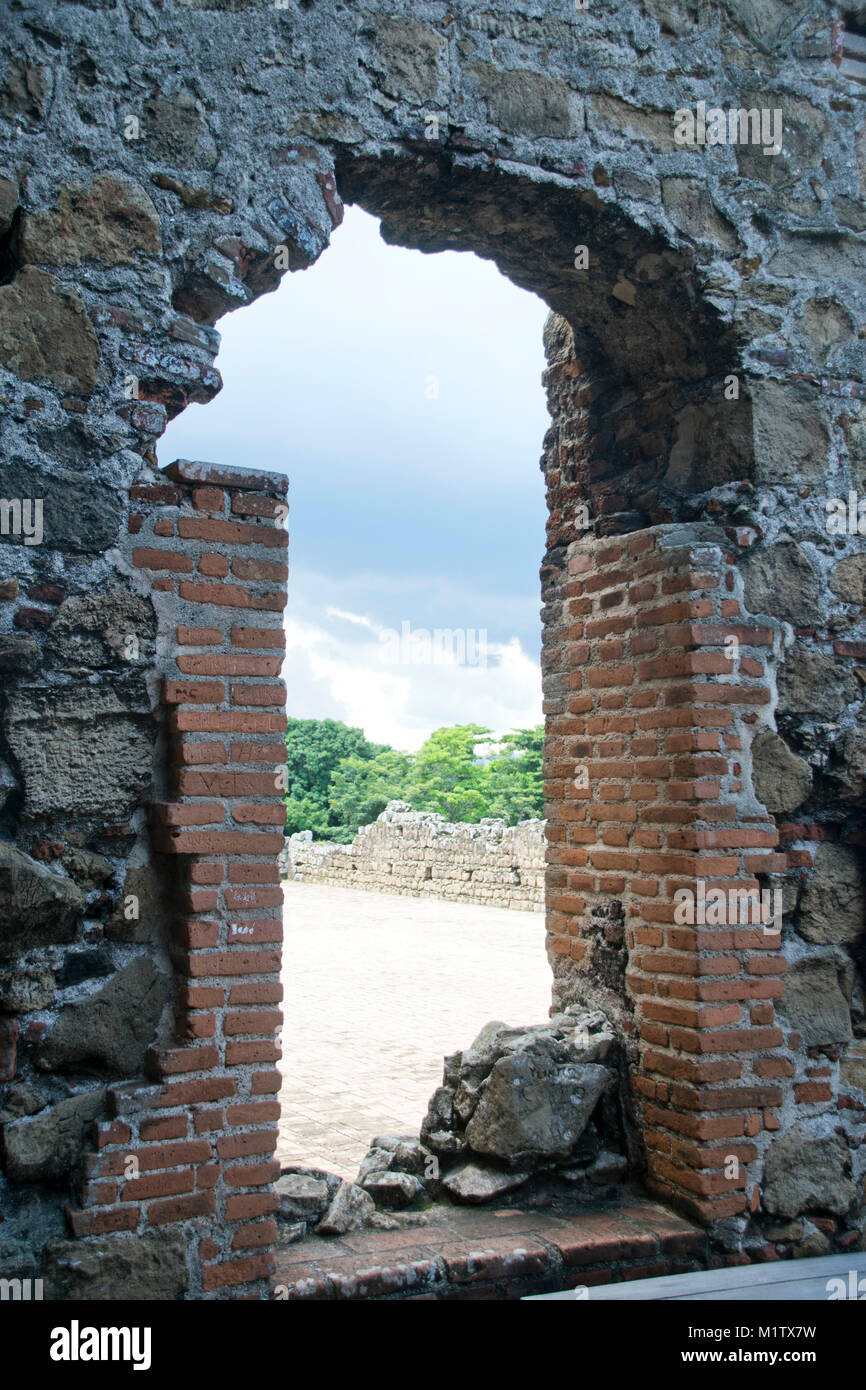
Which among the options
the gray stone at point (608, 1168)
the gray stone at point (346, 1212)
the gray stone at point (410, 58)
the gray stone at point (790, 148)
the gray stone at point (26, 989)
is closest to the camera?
the gray stone at point (26, 989)

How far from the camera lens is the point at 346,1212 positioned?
Result: 3041mm

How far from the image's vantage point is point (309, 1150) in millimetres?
4184

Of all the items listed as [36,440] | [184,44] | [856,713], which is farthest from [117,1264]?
[184,44]

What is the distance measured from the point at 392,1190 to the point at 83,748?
163cm

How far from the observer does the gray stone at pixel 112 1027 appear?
255 centimetres

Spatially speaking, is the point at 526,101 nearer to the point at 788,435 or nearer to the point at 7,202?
the point at 788,435

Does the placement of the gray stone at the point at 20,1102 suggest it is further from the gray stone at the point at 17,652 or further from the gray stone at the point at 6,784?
the gray stone at the point at 17,652

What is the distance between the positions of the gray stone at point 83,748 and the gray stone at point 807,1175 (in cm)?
217

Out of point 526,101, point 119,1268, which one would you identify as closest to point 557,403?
point 526,101

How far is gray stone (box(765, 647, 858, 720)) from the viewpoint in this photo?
135 inches

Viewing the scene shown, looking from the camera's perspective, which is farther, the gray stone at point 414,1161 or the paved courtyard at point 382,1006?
the paved courtyard at point 382,1006

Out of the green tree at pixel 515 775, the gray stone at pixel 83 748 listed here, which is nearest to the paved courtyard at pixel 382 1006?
the gray stone at pixel 83 748

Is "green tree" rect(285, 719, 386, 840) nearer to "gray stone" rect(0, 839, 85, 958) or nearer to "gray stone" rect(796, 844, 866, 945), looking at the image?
"gray stone" rect(796, 844, 866, 945)
